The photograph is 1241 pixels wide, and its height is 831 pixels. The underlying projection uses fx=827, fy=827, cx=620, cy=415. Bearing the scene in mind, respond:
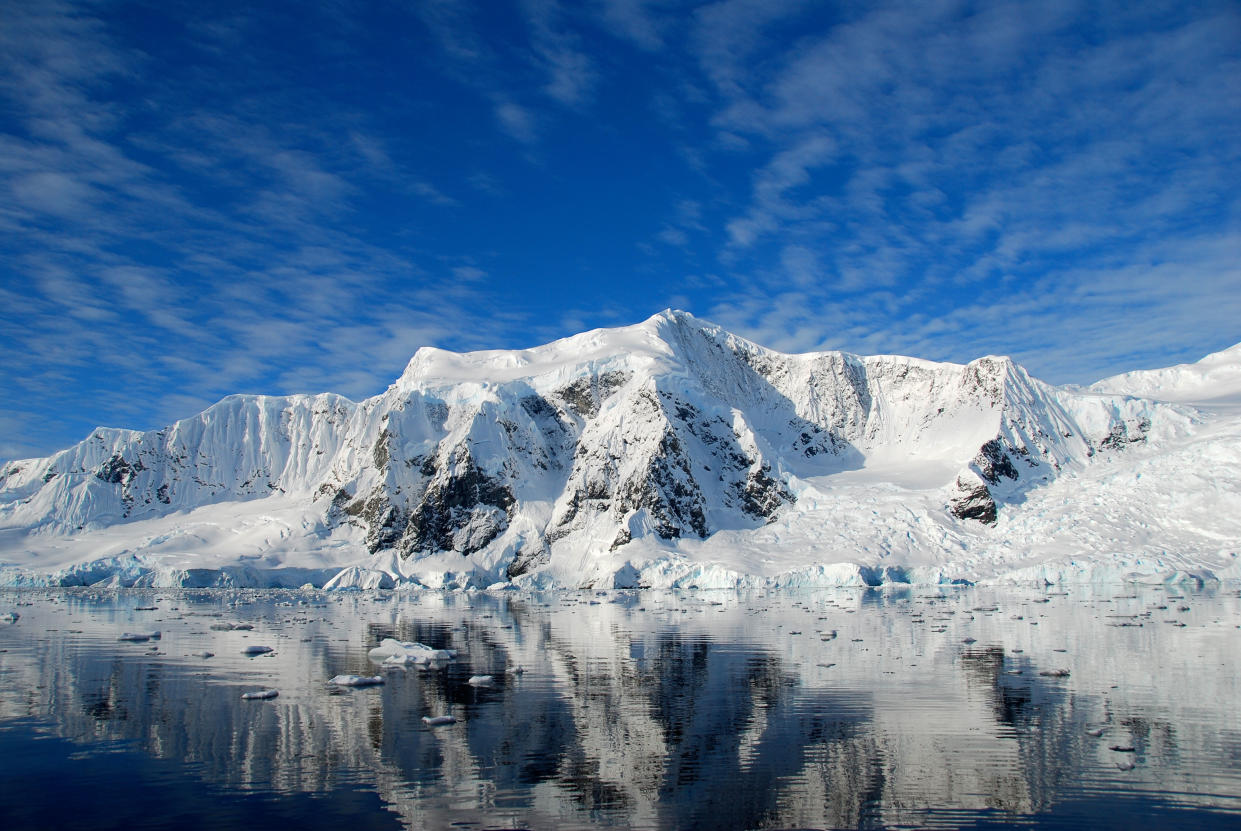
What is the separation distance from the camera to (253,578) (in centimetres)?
12338

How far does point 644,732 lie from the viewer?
22922mm

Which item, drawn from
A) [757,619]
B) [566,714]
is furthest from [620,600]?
[566,714]

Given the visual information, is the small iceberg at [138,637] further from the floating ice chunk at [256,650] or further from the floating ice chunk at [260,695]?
the floating ice chunk at [260,695]

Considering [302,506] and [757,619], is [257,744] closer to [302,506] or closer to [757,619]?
[757,619]

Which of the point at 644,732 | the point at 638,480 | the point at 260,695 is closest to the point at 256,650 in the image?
the point at 260,695

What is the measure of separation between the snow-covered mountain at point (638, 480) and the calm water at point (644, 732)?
66466 millimetres

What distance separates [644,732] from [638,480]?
106 meters

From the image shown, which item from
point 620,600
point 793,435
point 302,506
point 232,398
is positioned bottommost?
point 620,600

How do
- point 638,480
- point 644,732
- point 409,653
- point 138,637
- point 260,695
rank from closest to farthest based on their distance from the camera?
point 644,732, point 260,695, point 409,653, point 138,637, point 638,480

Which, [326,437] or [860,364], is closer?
[860,364]

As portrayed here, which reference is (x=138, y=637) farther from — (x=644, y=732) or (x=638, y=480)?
(x=638, y=480)

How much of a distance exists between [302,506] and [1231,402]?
537 feet

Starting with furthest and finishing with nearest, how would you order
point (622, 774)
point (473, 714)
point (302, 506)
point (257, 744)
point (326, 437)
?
1. point (326, 437)
2. point (302, 506)
3. point (473, 714)
4. point (257, 744)
5. point (622, 774)

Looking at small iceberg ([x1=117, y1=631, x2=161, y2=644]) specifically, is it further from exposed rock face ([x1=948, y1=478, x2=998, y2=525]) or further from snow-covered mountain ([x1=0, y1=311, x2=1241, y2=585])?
exposed rock face ([x1=948, y1=478, x2=998, y2=525])
